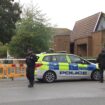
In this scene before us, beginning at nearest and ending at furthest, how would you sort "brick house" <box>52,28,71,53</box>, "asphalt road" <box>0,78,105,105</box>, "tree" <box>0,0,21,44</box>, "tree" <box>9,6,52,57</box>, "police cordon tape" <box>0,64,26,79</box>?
"asphalt road" <box>0,78,105,105</box> → "police cordon tape" <box>0,64,26,79</box> → "tree" <box>9,6,52,57</box> → "tree" <box>0,0,21,44</box> → "brick house" <box>52,28,71,53</box>

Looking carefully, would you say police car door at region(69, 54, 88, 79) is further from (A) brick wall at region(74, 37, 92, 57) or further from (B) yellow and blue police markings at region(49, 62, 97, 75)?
(A) brick wall at region(74, 37, 92, 57)

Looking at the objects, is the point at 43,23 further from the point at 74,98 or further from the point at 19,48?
the point at 74,98

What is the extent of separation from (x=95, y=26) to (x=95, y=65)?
36.5 meters

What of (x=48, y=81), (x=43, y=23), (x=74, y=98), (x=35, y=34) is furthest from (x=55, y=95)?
(x=43, y=23)

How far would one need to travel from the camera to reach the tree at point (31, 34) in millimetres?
40625

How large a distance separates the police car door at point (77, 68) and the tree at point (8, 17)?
90.7 ft

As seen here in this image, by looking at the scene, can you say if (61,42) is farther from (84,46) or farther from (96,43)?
(96,43)

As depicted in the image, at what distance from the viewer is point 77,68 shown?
796 inches

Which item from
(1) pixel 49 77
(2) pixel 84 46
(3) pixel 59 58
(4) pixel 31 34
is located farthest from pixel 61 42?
(1) pixel 49 77

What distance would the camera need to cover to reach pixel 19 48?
40.5 meters

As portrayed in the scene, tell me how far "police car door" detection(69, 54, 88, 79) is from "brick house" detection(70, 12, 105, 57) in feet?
93.0

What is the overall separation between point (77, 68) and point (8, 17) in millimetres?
29528

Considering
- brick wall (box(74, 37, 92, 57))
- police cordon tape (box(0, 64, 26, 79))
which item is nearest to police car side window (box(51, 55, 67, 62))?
police cordon tape (box(0, 64, 26, 79))

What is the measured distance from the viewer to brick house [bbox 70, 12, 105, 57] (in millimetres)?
51156
